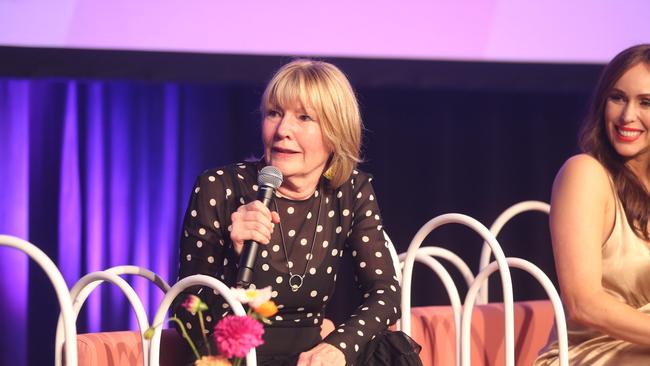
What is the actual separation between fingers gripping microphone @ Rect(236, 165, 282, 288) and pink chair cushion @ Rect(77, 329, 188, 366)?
1.60 feet

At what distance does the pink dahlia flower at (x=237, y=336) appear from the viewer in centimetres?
156

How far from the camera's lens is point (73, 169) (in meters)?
3.88

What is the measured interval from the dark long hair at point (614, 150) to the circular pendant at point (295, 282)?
788 millimetres

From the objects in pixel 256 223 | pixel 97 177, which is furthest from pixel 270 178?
pixel 97 177

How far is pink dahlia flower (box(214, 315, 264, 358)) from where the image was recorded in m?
1.56

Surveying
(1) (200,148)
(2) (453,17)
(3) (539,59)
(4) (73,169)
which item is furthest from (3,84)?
(3) (539,59)

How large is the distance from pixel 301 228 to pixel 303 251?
6 cm

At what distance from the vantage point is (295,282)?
2418 mm

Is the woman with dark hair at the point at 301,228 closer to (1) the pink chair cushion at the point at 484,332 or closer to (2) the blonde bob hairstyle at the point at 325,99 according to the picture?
(2) the blonde bob hairstyle at the point at 325,99

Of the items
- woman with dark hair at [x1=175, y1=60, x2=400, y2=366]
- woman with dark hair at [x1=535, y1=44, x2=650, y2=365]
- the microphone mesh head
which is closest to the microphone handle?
the microphone mesh head

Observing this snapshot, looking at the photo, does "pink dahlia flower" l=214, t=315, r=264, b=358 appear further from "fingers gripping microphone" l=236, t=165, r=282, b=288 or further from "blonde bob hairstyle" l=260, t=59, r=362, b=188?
"blonde bob hairstyle" l=260, t=59, r=362, b=188

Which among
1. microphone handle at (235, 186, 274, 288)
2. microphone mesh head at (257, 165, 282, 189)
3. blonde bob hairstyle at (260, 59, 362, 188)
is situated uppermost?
blonde bob hairstyle at (260, 59, 362, 188)

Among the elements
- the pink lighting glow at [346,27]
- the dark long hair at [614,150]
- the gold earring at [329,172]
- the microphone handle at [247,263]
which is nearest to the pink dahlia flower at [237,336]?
the microphone handle at [247,263]

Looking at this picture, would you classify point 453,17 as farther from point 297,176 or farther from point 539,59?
point 297,176
